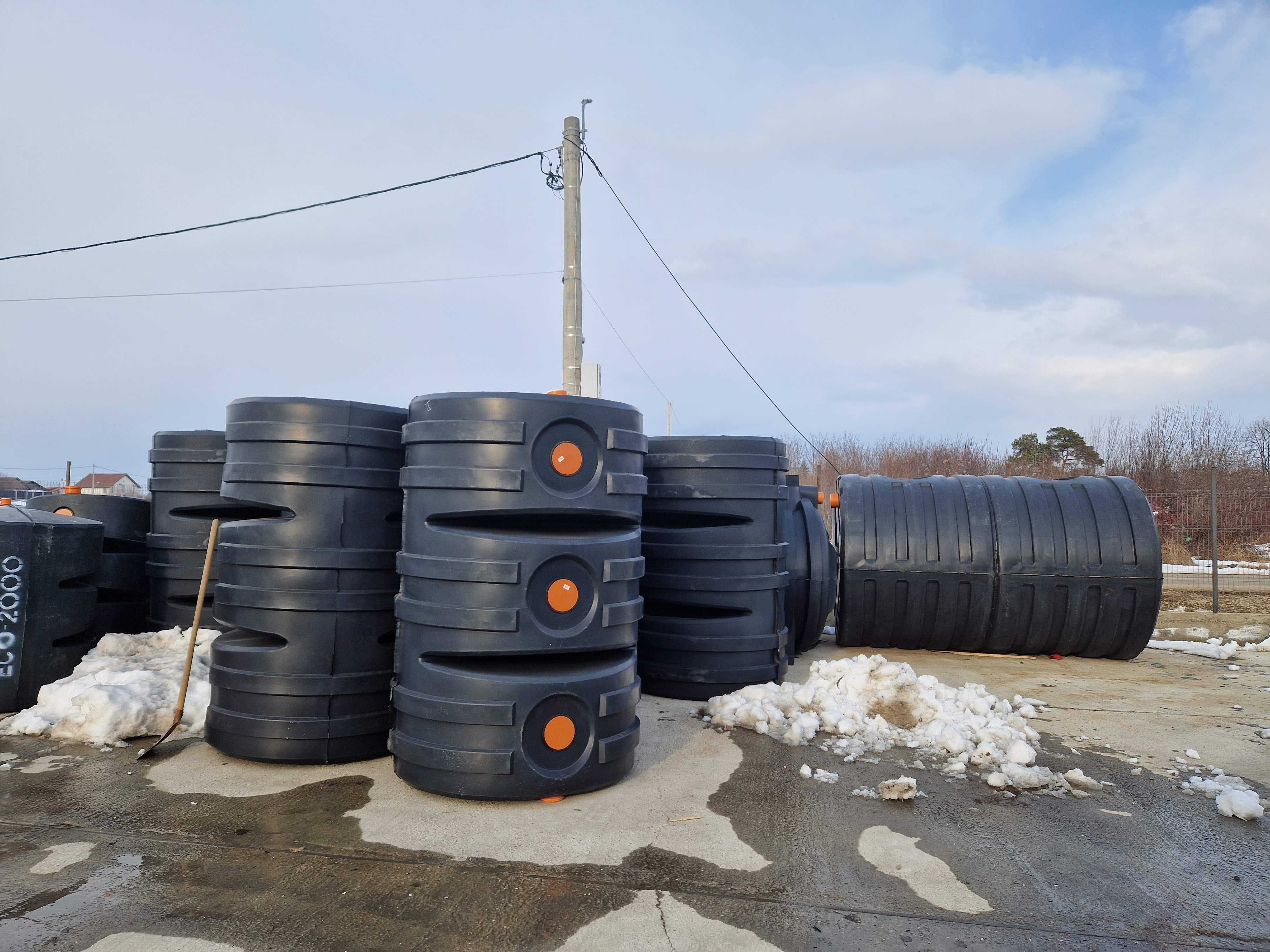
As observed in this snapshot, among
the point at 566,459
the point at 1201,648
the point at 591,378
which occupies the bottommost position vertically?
the point at 1201,648

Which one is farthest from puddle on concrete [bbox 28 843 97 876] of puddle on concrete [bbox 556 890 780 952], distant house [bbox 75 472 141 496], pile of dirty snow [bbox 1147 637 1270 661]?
distant house [bbox 75 472 141 496]

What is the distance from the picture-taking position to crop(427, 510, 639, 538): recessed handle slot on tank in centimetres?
366

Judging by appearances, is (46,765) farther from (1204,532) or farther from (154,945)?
(1204,532)

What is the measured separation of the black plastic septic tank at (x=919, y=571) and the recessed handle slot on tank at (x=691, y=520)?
7.58 feet

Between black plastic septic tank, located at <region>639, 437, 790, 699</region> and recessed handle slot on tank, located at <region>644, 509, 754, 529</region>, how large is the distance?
0.7 inches

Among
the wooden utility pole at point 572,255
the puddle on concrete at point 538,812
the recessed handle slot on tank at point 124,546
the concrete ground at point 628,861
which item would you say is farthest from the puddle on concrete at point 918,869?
the wooden utility pole at point 572,255

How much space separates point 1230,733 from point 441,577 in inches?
195

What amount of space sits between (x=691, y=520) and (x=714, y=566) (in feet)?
1.32

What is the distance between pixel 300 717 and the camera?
400cm

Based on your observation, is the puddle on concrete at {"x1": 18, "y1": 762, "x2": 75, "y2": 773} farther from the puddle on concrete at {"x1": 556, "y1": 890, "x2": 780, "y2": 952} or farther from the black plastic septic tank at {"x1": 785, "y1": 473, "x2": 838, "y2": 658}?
the black plastic septic tank at {"x1": 785, "y1": 473, "x2": 838, "y2": 658}

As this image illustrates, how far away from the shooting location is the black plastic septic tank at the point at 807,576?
23.2ft

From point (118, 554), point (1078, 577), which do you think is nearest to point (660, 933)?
point (118, 554)

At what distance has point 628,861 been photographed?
303 cm

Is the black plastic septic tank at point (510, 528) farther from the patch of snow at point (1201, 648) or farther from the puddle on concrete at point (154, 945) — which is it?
the patch of snow at point (1201, 648)
